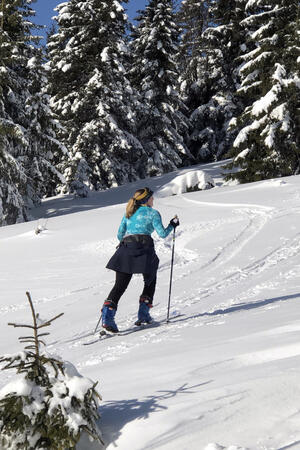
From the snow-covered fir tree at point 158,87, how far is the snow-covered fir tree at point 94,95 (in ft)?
5.81

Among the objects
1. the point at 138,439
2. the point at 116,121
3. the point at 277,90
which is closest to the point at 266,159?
the point at 277,90

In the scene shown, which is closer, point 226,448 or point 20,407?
point 226,448

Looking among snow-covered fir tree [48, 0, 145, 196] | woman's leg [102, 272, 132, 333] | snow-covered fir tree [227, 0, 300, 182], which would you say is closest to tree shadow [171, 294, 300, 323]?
woman's leg [102, 272, 132, 333]

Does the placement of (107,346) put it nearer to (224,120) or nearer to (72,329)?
(72,329)

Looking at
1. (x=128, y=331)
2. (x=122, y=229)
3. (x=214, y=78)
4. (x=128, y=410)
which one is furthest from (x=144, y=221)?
(x=214, y=78)

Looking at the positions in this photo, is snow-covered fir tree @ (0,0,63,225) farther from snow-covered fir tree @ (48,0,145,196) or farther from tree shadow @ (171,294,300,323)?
tree shadow @ (171,294,300,323)

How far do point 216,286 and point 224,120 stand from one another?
27556 millimetres

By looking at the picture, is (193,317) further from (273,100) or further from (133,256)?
(273,100)

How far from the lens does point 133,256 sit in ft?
19.6

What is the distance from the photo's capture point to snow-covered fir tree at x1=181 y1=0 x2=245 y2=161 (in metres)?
29.0

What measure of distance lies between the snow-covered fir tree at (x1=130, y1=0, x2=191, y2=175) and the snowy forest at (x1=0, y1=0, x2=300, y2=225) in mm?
80

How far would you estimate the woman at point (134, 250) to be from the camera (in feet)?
19.5

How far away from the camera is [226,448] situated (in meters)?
2.02

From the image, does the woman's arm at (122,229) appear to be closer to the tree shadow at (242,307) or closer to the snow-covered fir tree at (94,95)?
the tree shadow at (242,307)
